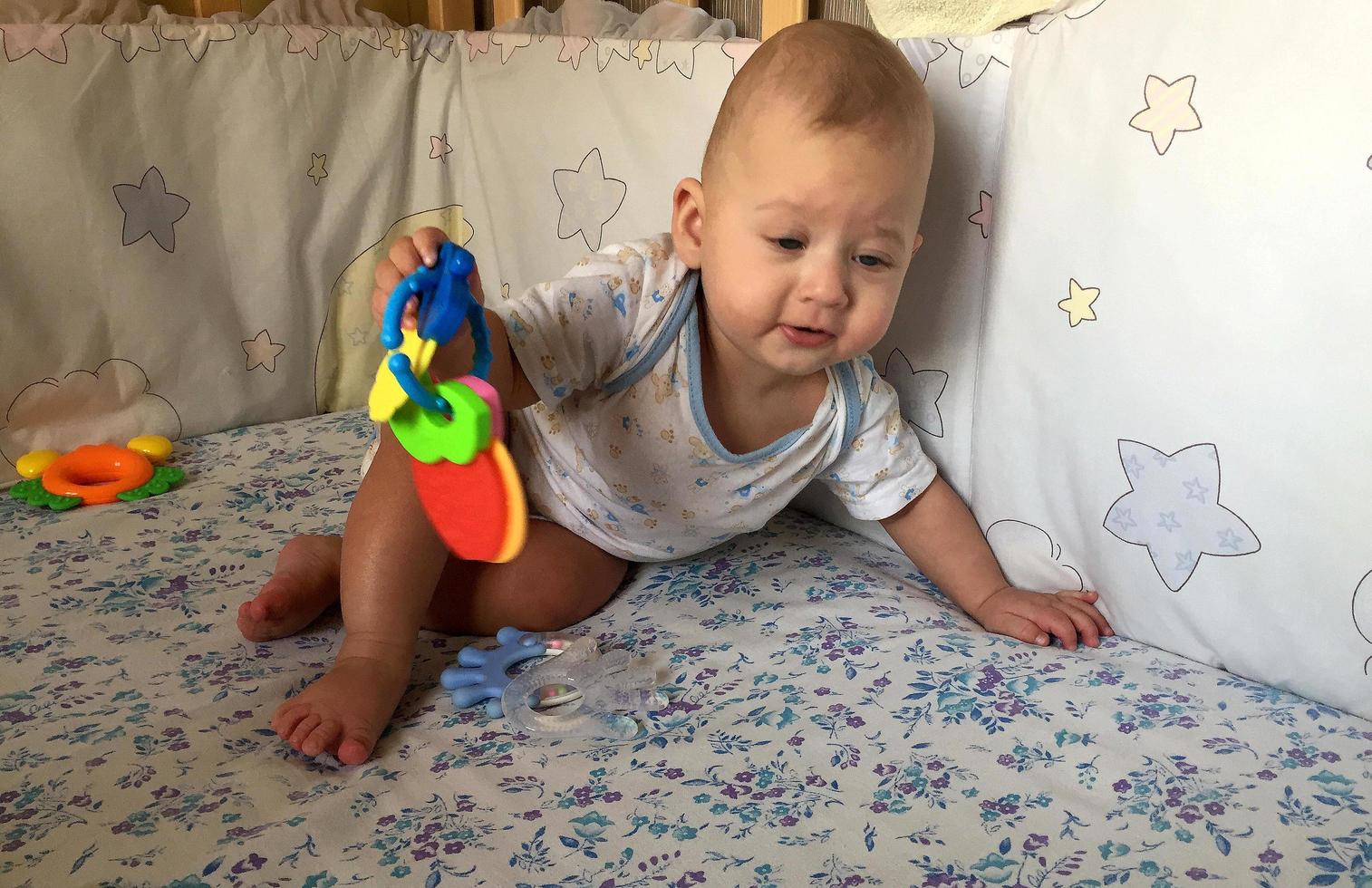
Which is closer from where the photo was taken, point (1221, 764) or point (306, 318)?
point (1221, 764)

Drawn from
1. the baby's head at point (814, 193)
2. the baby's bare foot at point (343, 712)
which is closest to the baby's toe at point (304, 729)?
the baby's bare foot at point (343, 712)

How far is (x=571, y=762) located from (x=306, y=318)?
0.83 m

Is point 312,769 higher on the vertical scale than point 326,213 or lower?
lower

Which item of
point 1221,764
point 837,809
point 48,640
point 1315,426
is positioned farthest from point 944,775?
point 48,640

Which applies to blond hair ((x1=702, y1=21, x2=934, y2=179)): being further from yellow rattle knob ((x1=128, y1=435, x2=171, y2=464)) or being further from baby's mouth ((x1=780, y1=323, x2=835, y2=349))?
yellow rattle knob ((x1=128, y1=435, x2=171, y2=464))

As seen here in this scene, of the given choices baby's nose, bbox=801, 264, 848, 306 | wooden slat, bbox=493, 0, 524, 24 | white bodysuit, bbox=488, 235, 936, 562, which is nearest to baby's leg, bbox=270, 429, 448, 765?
white bodysuit, bbox=488, 235, 936, 562

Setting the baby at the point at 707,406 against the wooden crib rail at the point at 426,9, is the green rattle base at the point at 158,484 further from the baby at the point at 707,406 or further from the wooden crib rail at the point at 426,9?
the wooden crib rail at the point at 426,9

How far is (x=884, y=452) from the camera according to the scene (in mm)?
984

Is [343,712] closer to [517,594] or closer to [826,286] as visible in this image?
[517,594]

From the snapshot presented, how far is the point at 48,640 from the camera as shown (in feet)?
2.88

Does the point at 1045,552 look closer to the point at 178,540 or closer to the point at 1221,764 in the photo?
the point at 1221,764

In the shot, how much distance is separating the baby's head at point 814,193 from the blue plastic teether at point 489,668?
308 mm

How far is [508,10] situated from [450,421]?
3.52 ft

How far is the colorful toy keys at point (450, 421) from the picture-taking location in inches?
23.8
